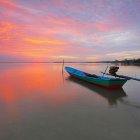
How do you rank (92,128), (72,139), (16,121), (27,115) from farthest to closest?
1. (27,115)
2. (16,121)
3. (92,128)
4. (72,139)

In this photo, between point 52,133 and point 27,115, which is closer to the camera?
point 52,133

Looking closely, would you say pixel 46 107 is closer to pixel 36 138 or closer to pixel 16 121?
pixel 16 121

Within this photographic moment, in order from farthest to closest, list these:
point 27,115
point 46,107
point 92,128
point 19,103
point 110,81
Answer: point 110,81, point 19,103, point 46,107, point 27,115, point 92,128

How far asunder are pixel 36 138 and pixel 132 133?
9.42ft

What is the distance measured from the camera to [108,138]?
13.0 feet

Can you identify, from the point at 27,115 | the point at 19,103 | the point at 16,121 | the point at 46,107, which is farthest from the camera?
the point at 19,103

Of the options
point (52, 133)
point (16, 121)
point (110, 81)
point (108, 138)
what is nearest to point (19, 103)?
point (16, 121)

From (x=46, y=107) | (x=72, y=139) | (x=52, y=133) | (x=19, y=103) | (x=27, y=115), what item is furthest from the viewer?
(x=19, y=103)

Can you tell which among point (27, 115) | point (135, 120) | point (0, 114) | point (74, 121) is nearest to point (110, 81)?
point (135, 120)

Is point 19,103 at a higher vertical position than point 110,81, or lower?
lower

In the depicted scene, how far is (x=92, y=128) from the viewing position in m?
4.58

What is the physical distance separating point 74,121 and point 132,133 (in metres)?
1.92

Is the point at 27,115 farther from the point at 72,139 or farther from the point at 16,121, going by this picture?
the point at 72,139

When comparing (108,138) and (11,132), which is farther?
(11,132)
